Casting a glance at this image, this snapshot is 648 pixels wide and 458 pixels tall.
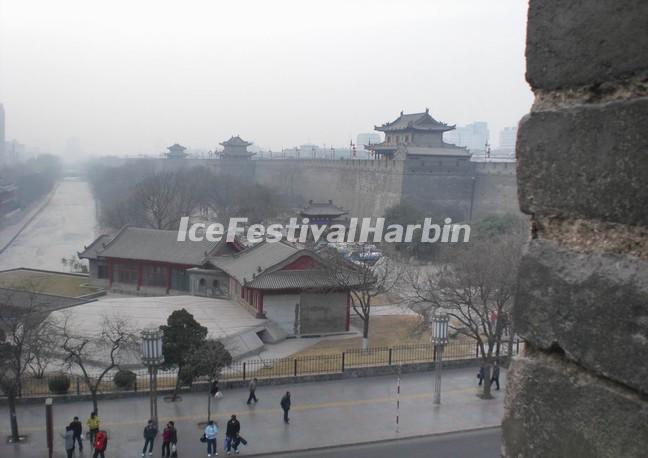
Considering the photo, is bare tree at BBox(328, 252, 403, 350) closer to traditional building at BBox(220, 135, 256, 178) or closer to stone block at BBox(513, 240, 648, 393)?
stone block at BBox(513, 240, 648, 393)

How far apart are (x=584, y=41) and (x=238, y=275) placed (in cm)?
1961

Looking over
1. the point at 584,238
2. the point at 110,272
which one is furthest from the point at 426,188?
the point at 584,238

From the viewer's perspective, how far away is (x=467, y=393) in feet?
45.3

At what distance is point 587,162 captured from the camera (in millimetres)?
1150

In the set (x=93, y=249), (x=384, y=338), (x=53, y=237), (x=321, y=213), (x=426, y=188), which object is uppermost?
(x=426, y=188)

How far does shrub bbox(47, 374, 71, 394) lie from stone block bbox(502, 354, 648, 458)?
1300 centimetres

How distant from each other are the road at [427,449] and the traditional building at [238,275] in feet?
25.9

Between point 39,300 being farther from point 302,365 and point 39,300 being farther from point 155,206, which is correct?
point 155,206

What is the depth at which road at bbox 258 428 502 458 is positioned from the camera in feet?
34.2

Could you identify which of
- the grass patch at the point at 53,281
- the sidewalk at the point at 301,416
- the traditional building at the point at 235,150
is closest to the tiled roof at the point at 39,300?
the grass patch at the point at 53,281

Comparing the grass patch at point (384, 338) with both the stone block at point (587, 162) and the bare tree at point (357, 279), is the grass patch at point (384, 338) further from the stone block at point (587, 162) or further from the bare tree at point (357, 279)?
the stone block at point (587, 162)

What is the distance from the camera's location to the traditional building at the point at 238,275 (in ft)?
61.8

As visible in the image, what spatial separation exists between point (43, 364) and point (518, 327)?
1573 cm

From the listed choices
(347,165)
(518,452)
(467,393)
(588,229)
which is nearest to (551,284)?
(588,229)
